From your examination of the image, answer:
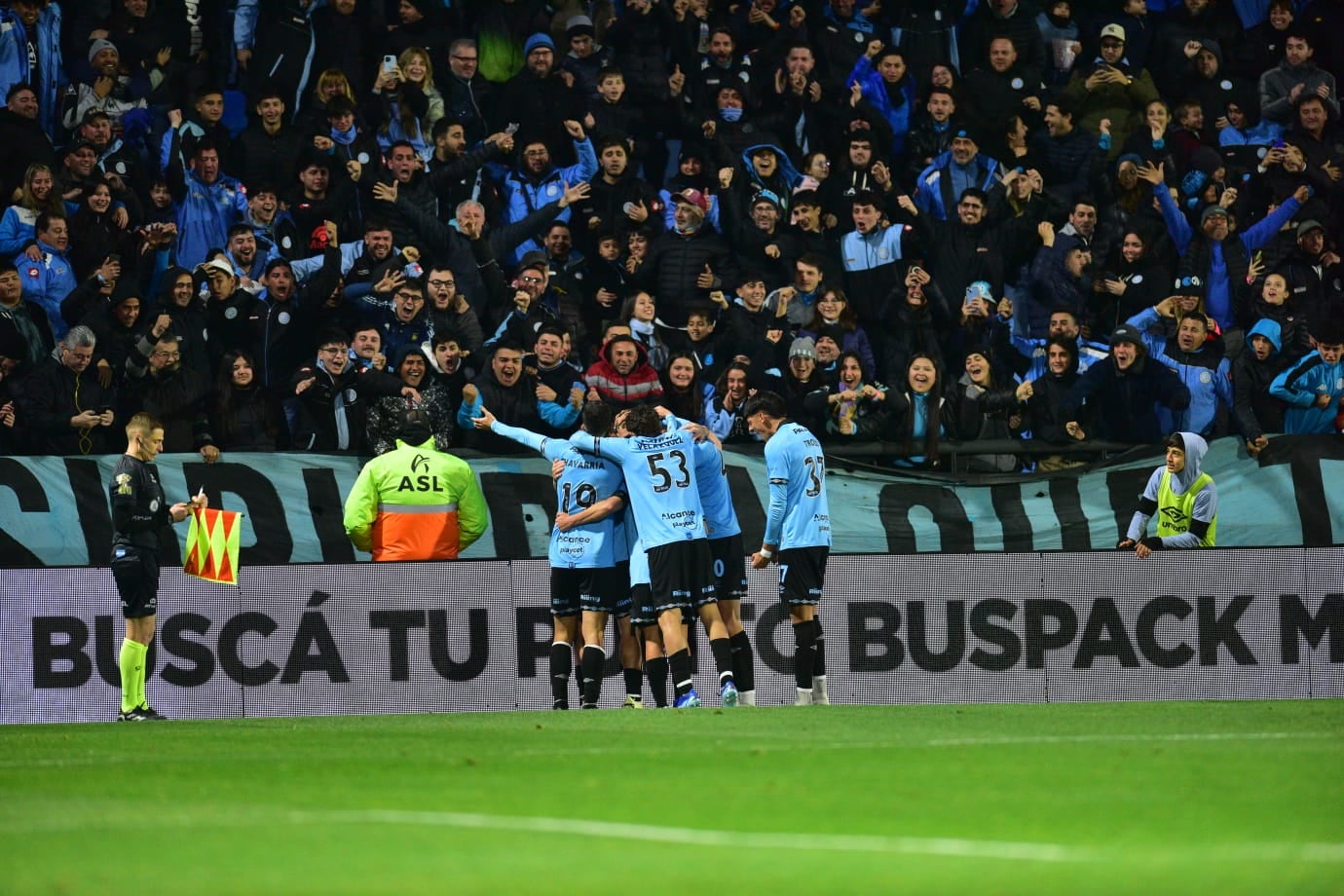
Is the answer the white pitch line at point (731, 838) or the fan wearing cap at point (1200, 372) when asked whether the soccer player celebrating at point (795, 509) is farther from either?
the white pitch line at point (731, 838)

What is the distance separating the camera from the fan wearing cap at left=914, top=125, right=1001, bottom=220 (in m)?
19.7

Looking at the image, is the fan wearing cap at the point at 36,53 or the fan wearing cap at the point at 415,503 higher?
the fan wearing cap at the point at 36,53

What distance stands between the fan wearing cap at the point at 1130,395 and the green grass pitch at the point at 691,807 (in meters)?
5.68

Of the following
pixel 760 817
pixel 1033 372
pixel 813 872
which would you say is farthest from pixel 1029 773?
pixel 1033 372

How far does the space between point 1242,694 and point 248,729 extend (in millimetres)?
7856

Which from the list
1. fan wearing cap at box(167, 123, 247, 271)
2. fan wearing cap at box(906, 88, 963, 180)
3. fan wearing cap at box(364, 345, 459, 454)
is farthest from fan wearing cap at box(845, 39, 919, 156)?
fan wearing cap at box(167, 123, 247, 271)

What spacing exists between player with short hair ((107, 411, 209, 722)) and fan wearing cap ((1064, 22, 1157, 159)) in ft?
35.7

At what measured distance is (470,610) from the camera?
50.4 ft

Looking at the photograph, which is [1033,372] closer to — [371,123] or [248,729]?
[371,123]

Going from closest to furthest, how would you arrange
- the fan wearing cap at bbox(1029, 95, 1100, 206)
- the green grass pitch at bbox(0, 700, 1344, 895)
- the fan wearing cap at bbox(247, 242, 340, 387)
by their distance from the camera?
the green grass pitch at bbox(0, 700, 1344, 895), the fan wearing cap at bbox(247, 242, 340, 387), the fan wearing cap at bbox(1029, 95, 1100, 206)

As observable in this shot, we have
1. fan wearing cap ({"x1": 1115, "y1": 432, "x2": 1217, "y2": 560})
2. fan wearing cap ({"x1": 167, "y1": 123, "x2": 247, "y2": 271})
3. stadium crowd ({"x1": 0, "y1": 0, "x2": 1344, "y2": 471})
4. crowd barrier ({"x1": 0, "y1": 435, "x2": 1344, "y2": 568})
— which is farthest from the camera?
fan wearing cap ({"x1": 167, "y1": 123, "x2": 247, "y2": 271})

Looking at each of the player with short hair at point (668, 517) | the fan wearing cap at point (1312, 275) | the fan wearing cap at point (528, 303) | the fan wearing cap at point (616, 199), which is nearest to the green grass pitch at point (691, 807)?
the player with short hair at point (668, 517)

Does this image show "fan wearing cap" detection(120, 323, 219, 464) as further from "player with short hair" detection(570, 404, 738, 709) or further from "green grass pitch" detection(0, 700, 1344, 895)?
"green grass pitch" detection(0, 700, 1344, 895)

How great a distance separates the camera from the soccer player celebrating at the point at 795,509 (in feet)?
45.4
